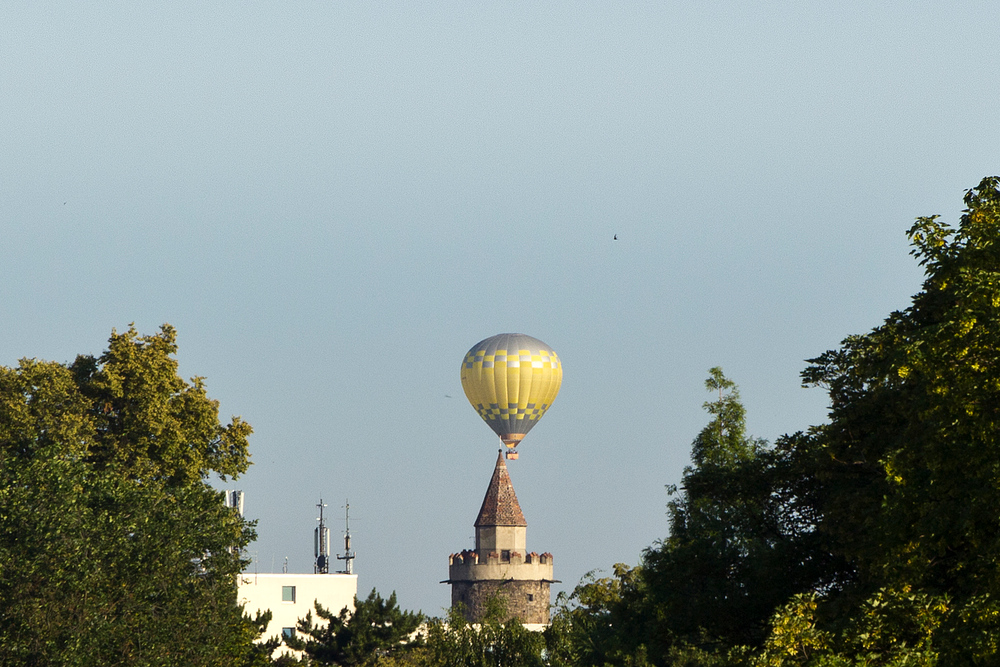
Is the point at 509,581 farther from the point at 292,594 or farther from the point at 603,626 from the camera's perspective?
the point at 603,626

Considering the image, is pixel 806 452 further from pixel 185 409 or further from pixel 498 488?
pixel 498 488

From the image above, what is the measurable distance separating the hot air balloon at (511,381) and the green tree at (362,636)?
30460mm

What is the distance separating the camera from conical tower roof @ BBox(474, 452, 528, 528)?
385ft

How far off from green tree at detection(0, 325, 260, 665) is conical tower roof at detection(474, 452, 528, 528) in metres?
65.4

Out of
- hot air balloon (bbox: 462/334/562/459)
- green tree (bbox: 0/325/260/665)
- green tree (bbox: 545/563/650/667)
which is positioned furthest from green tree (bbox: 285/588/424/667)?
hot air balloon (bbox: 462/334/562/459)

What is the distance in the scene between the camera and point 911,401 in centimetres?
2364

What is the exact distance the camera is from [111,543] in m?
41.9

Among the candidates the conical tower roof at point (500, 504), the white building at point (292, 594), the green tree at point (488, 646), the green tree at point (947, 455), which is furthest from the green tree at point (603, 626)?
the conical tower roof at point (500, 504)

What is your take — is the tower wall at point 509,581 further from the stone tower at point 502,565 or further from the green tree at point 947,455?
the green tree at point 947,455

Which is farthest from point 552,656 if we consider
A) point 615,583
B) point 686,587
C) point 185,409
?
point 686,587

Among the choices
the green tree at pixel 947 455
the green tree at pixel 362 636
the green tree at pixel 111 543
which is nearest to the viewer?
the green tree at pixel 947 455

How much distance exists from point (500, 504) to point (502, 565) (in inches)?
214

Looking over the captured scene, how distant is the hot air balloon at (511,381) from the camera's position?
109m

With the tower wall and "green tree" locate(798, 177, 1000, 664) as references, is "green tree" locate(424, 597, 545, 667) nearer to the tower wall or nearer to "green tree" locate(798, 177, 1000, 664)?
"green tree" locate(798, 177, 1000, 664)
